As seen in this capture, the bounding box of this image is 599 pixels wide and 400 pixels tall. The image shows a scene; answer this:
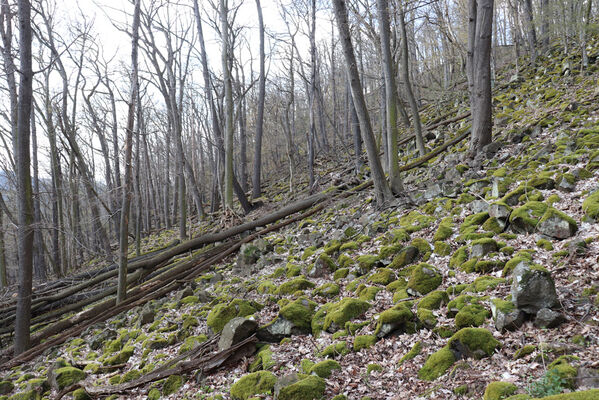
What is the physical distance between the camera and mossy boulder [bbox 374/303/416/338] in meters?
4.20

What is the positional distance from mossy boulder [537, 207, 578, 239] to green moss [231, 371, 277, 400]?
3994mm

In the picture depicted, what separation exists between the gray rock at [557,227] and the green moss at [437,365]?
94.3 inches

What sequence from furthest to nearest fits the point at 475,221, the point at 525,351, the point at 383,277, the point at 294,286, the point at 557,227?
the point at 294,286, the point at 475,221, the point at 383,277, the point at 557,227, the point at 525,351

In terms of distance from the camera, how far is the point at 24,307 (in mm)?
7207

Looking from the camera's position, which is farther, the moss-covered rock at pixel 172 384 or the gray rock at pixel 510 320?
the moss-covered rock at pixel 172 384

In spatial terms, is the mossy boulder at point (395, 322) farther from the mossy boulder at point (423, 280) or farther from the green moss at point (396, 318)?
the mossy boulder at point (423, 280)

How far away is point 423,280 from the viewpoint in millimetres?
4824

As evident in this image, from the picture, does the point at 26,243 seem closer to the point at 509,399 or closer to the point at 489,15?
the point at 509,399

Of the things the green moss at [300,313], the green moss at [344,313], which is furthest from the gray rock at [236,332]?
the green moss at [344,313]

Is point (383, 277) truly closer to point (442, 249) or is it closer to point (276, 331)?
point (442, 249)

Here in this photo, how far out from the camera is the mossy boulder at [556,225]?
4500mm

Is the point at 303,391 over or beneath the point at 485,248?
beneath

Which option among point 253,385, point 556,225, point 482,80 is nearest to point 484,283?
point 556,225

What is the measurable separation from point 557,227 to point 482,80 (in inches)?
203
